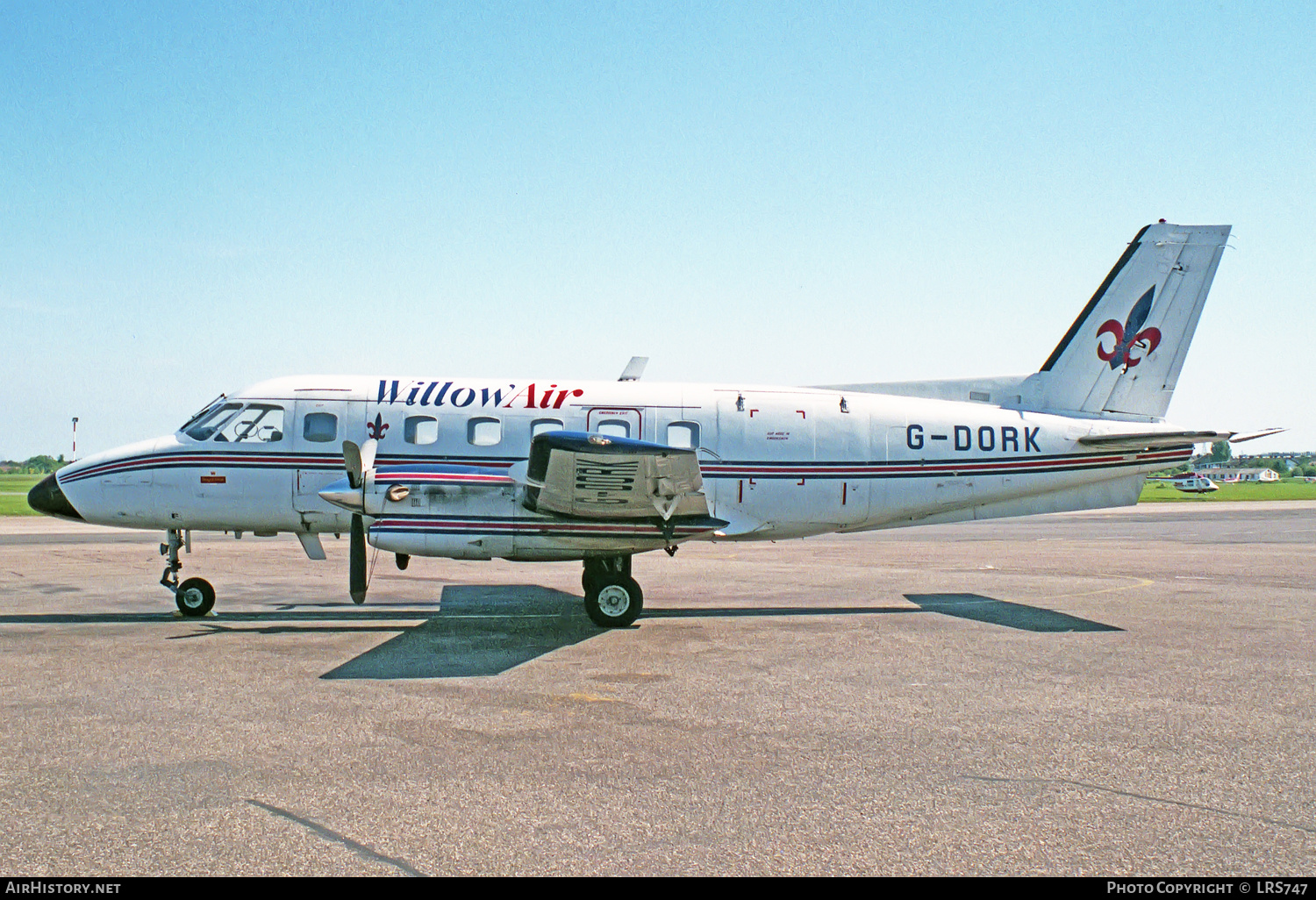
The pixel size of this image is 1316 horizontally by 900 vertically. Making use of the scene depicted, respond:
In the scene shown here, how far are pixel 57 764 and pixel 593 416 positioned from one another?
8.29 meters

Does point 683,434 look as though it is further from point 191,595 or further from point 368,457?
point 191,595

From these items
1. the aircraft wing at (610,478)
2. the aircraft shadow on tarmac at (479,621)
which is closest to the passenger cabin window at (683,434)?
the aircraft wing at (610,478)

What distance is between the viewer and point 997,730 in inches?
275

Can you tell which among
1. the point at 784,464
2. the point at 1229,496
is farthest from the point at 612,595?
the point at 1229,496

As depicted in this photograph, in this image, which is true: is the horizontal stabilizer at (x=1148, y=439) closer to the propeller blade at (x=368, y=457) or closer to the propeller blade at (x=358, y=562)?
the propeller blade at (x=368, y=457)

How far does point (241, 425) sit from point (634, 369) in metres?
6.00

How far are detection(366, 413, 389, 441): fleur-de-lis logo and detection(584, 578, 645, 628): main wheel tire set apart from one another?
379 centimetres

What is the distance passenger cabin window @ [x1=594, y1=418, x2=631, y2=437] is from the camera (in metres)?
13.3

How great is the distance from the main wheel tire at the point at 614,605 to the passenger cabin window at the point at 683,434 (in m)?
2.37

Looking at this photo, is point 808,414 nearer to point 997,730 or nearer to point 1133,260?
point 1133,260

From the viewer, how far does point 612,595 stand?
39.2ft

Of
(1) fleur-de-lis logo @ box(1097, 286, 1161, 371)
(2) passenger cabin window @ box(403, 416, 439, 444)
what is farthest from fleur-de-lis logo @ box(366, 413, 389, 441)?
(1) fleur-de-lis logo @ box(1097, 286, 1161, 371)

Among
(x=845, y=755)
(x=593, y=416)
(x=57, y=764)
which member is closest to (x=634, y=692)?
(x=845, y=755)

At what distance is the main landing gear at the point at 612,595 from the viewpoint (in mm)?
11953
